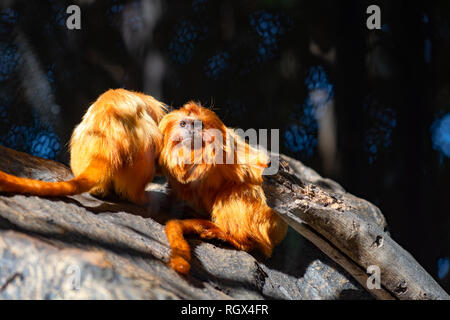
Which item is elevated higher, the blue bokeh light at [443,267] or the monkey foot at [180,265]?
the monkey foot at [180,265]

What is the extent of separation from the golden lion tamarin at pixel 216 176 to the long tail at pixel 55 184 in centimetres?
46

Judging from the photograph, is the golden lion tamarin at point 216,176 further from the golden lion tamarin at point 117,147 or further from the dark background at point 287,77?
the dark background at point 287,77

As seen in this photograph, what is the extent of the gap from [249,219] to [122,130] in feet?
2.96

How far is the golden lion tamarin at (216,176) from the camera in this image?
7.60 ft

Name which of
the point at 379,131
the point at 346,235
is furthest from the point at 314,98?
the point at 346,235

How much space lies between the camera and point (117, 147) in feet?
6.83

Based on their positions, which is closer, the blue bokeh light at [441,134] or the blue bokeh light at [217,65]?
the blue bokeh light at [217,65]

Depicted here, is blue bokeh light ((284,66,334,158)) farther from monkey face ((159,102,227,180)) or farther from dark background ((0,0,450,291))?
monkey face ((159,102,227,180))

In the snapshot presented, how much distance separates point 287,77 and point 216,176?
1.56 metres

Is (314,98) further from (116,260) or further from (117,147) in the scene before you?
(116,260)

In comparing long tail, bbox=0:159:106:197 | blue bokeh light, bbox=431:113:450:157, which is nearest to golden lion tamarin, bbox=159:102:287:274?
long tail, bbox=0:159:106:197

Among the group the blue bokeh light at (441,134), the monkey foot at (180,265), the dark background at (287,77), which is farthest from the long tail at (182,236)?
the blue bokeh light at (441,134)
